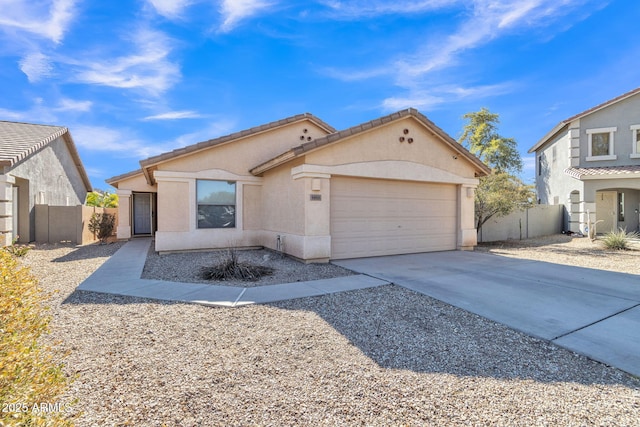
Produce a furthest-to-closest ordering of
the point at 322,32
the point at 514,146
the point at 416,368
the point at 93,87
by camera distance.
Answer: the point at 514,146, the point at 93,87, the point at 322,32, the point at 416,368

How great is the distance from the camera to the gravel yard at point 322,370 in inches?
97.1

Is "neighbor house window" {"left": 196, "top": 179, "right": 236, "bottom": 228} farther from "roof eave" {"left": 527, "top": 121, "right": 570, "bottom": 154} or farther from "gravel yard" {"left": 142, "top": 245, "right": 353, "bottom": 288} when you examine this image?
"roof eave" {"left": 527, "top": 121, "right": 570, "bottom": 154}

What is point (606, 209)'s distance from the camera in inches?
712

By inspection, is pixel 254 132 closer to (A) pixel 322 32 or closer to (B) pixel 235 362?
(A) pixel 322 32

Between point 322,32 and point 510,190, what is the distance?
1055 cm

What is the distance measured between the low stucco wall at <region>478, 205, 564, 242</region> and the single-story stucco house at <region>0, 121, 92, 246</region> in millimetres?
19586

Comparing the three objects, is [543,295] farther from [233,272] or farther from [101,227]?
[101,227]

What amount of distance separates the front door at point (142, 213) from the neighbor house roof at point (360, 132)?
10561mm

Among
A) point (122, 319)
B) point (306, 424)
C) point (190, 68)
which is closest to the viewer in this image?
point (306, 424)

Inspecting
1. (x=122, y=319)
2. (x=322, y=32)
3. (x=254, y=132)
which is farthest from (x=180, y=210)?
(x=322, y=32)

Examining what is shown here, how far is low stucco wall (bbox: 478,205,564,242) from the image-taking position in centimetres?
1556

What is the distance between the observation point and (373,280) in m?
6.86

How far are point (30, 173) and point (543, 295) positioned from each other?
19571 mm

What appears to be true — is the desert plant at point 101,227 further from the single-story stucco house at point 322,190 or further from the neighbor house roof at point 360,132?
the neighbor house roof at point 360,132
